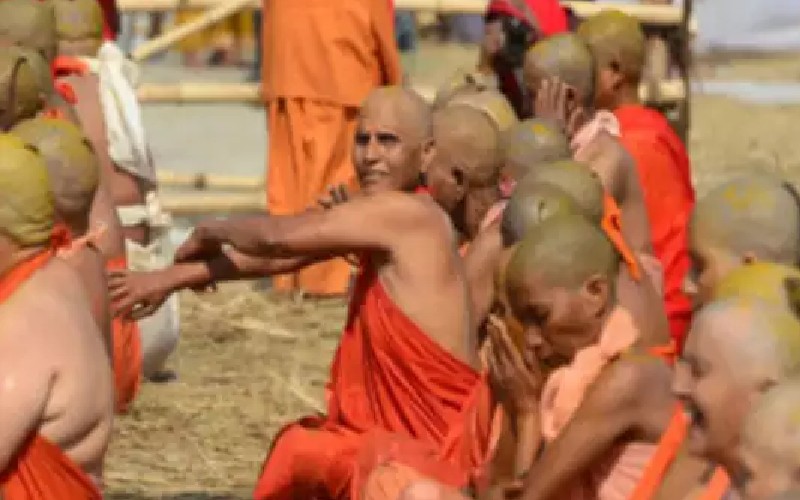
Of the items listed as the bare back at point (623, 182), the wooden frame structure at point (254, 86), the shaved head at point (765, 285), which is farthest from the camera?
the wooden frame structure at point (254, 86)

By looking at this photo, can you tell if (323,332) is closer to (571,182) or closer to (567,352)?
(571,182)

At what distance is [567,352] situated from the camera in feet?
18.4

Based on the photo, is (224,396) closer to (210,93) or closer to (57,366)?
(210,93)

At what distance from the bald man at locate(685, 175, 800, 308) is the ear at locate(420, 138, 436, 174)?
1434mm

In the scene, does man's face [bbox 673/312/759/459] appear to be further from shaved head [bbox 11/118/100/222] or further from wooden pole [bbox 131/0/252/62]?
wooden pole [bbox 131/0/252/62]

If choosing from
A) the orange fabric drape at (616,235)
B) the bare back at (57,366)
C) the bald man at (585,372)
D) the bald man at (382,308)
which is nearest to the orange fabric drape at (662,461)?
the bald man at (585,372)

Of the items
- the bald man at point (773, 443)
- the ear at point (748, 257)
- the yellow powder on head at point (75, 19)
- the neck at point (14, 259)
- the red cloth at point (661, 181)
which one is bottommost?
the red cloth at point (661, 181)

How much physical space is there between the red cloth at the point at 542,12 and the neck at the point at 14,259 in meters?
3.96

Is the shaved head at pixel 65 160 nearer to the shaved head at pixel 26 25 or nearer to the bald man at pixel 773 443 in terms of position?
the shaved head at pixel 26 25

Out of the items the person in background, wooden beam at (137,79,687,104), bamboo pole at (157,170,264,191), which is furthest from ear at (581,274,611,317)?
bamboo pole at (157,170,264,191)

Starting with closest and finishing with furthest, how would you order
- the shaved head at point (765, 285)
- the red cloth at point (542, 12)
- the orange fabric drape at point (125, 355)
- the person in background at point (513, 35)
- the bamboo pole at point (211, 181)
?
the shaved head at point (765, 285) < the orange fabric drape at point (125, 355) < the person in background at point (513, 35) < the red cloth at point (542, 12) < the bamboo pole at point (211, 181)

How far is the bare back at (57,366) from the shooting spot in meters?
5.50

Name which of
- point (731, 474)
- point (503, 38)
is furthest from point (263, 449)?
point (731, 474)

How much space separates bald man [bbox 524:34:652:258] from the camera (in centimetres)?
765
